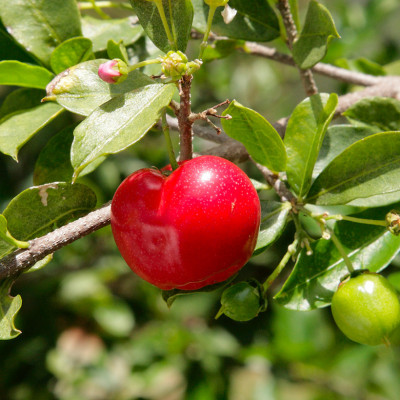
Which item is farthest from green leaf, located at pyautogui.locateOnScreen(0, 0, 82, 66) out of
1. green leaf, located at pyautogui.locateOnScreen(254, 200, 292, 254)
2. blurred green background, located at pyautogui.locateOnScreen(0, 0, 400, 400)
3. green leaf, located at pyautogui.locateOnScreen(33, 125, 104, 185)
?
blurred green background, located at pyautogui.locateOnScreen(0, 0, 400, 400)

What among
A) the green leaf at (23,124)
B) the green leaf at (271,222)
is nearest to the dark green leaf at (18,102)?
the green leaf at (23,124)

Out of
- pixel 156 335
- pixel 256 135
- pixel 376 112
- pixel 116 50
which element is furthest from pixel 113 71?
pixel 156 335

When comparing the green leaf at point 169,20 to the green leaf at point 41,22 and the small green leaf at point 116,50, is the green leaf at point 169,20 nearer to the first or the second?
the small green leaf at point 116,50

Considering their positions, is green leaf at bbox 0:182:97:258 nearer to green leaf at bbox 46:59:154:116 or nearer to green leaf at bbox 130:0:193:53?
green leaf at bbox 46:59:154:116

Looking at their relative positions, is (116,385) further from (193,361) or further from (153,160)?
(153,160)

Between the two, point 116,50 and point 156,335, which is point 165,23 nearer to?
point 116,50

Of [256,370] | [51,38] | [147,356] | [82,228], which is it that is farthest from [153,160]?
[82,228]
